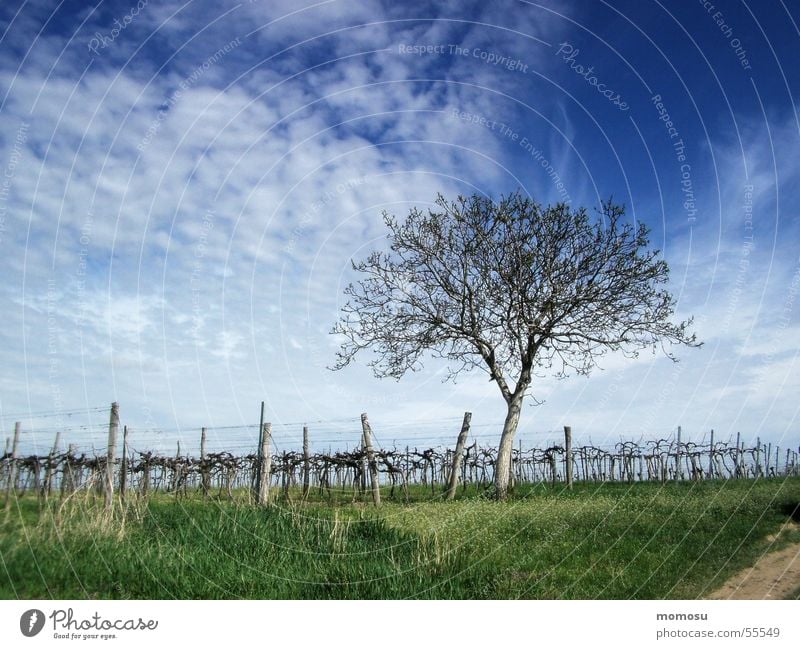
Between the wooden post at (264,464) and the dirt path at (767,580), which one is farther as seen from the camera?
the wooden post at (264,464)

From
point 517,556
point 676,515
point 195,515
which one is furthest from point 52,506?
point 676,515

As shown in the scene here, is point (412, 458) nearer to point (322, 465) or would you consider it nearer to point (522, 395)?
point (322, 465)

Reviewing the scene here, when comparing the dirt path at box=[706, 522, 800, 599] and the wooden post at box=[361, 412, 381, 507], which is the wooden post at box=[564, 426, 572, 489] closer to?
the wooden post at box=[361, 412, 381, 507]

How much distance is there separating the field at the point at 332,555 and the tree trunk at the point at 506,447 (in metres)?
8.88

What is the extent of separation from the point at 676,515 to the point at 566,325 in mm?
9203

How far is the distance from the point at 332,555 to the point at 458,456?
15.3 m

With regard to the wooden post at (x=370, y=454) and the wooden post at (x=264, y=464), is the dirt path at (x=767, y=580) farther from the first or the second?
the wooden post at (x=370, y=454)

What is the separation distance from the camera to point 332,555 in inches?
320

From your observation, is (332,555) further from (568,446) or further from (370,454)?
(568,446)

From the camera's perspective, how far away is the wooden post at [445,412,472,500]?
22650mm

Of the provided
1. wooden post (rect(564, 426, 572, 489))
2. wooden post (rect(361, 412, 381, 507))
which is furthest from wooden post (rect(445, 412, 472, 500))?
wooden post (rect(564, 426, 572, 489))

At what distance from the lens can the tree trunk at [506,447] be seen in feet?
70.3

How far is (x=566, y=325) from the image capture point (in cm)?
2186

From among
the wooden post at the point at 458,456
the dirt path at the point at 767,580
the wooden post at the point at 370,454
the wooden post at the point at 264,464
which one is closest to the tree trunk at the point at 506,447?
the wooden post at the point at 458,456
